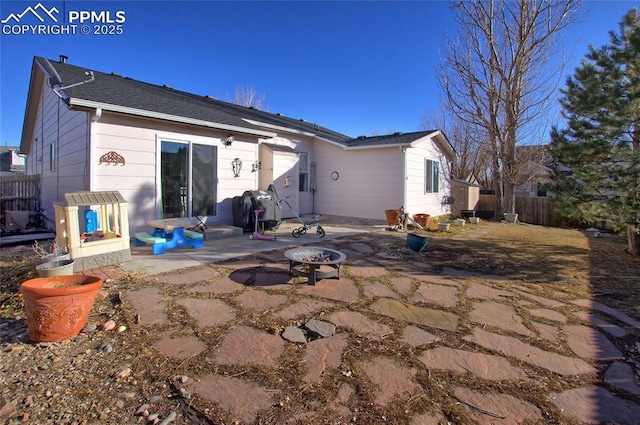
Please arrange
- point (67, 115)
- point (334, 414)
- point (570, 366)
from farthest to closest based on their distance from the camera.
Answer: point (67, 115) < point (570, 366) < point (334, 414)

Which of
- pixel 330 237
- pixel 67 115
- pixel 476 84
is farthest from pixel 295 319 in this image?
pixel 476 84

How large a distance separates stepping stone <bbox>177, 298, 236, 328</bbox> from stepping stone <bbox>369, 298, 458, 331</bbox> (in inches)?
56.7

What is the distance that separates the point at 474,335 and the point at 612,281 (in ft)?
11.5

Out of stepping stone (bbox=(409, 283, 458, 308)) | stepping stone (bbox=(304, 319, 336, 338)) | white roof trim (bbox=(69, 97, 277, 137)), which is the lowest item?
stepping stone (bbox=(304, 319, 336, 338))

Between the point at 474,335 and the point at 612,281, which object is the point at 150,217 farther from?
the point at 612,281

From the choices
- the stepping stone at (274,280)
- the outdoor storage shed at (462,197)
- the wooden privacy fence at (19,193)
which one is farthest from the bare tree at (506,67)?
the wooden privacy fence at (19,193)

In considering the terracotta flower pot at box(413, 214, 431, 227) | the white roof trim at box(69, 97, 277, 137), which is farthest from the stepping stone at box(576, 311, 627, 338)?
the white roof trim at box(69, 97, 277, 137)

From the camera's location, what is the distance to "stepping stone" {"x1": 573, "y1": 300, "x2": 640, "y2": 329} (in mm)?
3138

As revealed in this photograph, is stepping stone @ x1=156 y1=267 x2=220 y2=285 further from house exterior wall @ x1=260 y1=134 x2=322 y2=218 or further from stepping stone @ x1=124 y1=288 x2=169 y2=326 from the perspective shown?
house exterior wall @ x1=260 y1=134 x2=322 y2=218

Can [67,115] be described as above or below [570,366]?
above

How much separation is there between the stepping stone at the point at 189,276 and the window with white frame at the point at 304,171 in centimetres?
736

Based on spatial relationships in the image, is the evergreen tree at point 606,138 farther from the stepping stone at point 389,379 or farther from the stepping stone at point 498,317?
the stepping stone at point 389,379

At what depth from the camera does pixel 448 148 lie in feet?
41.4

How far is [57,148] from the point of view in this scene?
7.77m
